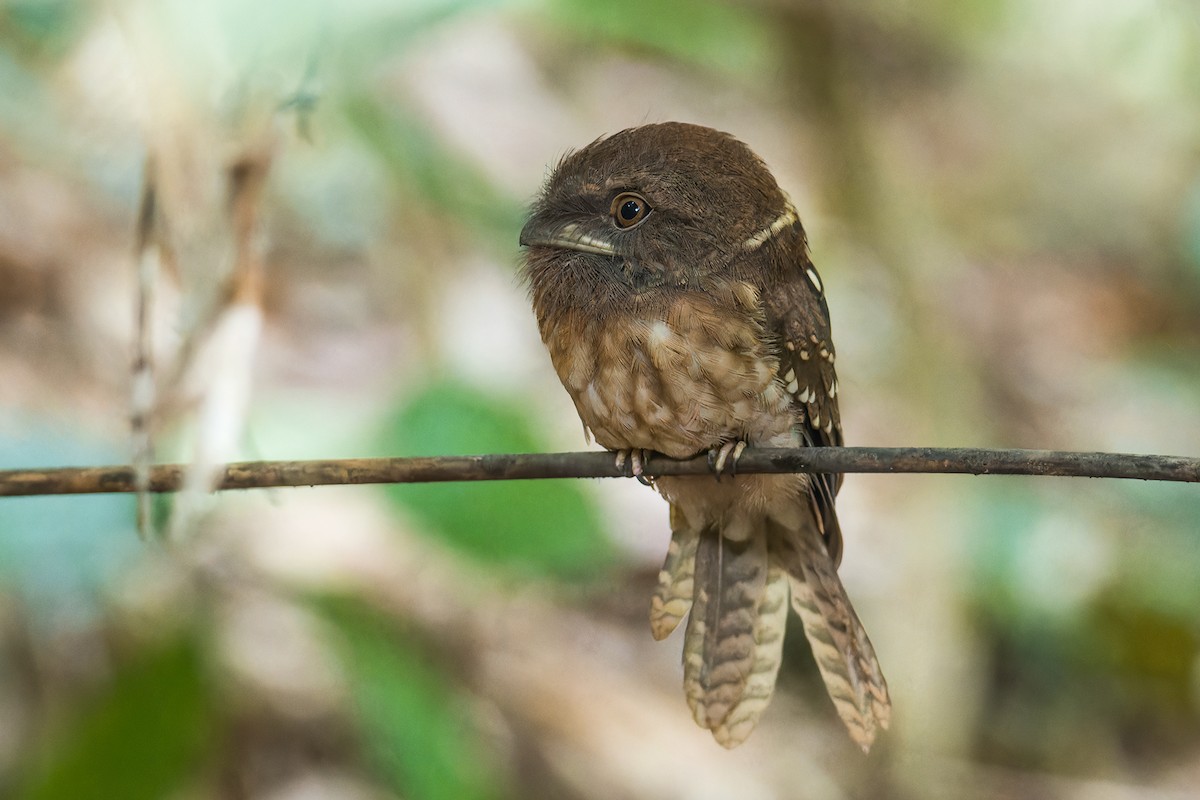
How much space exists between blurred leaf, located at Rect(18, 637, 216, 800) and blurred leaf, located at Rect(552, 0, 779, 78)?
67.3 inches

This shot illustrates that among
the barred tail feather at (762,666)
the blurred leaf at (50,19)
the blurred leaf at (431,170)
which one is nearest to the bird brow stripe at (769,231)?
the barred tail feather at (762,666)

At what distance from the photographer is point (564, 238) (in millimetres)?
2002

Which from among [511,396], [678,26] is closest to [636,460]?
[511,396]

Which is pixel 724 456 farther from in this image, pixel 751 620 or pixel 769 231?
pixel 751 620

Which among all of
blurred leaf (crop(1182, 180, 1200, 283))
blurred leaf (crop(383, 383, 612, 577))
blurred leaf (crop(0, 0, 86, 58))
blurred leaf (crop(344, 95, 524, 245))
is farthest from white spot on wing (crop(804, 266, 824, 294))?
blurred leaf (crop(1182, 180, 1200, 283))

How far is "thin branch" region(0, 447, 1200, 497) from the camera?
1258 mm

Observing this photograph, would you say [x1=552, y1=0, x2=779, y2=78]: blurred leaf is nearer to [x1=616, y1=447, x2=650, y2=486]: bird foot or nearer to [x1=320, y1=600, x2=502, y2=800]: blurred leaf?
[x1=616, y1=447, x2=650, y2=486]: bird foot

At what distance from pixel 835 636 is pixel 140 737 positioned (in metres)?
1.27

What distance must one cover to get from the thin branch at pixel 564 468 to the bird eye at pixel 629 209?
1.65ft

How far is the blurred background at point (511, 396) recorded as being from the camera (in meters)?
2.24

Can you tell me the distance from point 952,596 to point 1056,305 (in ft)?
7.55

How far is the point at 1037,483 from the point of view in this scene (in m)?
3.67

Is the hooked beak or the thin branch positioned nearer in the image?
the thin branch

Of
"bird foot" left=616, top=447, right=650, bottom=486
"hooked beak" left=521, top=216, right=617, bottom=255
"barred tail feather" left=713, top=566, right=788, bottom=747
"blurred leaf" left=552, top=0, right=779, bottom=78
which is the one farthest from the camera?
"blurred leaf" left=552, top=0, right=779, bottom=78
